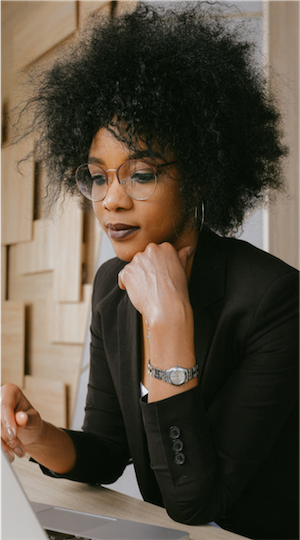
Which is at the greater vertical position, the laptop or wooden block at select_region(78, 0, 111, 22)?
wooden block at select_region(78, 0, 111, 22)

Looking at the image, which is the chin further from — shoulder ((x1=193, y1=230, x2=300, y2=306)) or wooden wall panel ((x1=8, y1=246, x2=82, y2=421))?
wooden wall panel ((x1=8, y1=246, x2=82, y2=421))

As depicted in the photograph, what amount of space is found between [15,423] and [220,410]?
35 cm

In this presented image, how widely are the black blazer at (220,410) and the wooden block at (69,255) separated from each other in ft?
3.91

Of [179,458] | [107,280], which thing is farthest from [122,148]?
[179,458]

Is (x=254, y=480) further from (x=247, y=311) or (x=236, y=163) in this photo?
(x=236, y=163)

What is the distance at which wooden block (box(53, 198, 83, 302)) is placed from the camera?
234cm

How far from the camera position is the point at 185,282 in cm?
93

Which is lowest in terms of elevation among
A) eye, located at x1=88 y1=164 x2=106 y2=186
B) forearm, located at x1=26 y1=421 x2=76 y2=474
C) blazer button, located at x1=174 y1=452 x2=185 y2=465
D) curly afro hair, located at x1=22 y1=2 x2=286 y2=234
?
forearm, located at x1=26 y1=421 x2=76 y2=474

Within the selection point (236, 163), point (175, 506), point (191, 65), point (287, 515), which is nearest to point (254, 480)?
point (287, 515)

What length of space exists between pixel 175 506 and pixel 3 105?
7.67ft

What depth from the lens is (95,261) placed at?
2.29m

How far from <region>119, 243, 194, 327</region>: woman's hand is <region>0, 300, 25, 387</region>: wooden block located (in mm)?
1722

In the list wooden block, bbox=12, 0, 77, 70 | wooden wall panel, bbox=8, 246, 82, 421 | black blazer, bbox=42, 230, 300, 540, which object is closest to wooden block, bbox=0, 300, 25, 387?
wooden wall panel, bbox=8, 246, 82, 421

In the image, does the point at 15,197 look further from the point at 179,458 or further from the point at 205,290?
the point at 179,458
